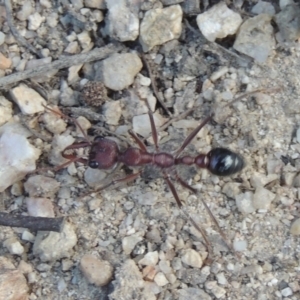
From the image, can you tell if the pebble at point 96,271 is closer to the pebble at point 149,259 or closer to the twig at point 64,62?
the pebble at point 149,259

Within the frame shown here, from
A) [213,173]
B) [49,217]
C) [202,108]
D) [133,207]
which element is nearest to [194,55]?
[202,108]

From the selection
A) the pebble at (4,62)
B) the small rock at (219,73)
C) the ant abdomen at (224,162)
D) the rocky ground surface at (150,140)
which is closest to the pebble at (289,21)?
the rocky ground surface at (150,140)

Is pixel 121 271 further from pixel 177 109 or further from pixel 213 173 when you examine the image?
pixel 177 109

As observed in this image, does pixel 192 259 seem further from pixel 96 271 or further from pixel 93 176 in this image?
pixel 93 176

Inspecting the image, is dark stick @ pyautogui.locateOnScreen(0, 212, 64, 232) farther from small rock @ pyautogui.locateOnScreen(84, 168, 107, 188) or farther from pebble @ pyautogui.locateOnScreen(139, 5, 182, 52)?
pebble @ pyautogui.locateOnScreen(139, 5, 182, 52)

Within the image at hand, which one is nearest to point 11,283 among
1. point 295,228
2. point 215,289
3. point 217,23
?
point 215,289

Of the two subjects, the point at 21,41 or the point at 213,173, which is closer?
the point at 213,173

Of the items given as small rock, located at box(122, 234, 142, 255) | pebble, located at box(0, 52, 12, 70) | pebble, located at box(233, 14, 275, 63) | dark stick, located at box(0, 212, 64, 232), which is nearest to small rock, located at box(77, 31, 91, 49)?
pebble, located at box(0, 52, 12, 70)
